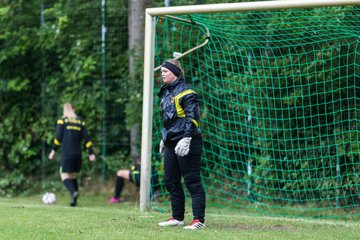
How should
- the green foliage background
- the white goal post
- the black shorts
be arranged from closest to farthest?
the white goal post → the black shorts → the green foliage background

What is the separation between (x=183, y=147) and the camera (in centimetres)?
631

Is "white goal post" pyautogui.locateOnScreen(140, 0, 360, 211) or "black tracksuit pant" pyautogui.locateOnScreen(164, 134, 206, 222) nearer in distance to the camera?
"black tracksuit pant" pyautogui.locateOnScreen(164, 134, 206, 222)

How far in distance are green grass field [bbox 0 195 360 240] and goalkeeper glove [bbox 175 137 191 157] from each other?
775mm

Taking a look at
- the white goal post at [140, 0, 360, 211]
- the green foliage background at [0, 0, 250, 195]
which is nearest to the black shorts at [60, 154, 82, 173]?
the green foliage background at [0, 0, 250, 195]

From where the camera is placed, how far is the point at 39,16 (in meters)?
14.0

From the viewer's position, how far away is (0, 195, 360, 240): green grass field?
609cm

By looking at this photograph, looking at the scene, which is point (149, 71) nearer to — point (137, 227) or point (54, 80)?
point (137, 227)

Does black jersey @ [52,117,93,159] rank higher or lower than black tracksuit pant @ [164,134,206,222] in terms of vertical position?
lower

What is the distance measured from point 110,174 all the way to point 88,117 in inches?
49.1

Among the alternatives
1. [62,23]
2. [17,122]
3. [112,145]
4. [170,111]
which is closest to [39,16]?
[62,23]

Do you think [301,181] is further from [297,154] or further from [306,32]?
[306,32]

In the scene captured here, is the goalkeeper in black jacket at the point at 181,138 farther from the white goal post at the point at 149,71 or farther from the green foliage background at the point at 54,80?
the green foliage background at the point at 54,80

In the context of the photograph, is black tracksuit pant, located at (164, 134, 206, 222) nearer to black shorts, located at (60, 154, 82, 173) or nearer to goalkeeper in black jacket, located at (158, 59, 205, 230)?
goalkeeper in black jacket, located at (158, 59, 205, 230)

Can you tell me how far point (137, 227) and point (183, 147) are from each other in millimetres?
1086
